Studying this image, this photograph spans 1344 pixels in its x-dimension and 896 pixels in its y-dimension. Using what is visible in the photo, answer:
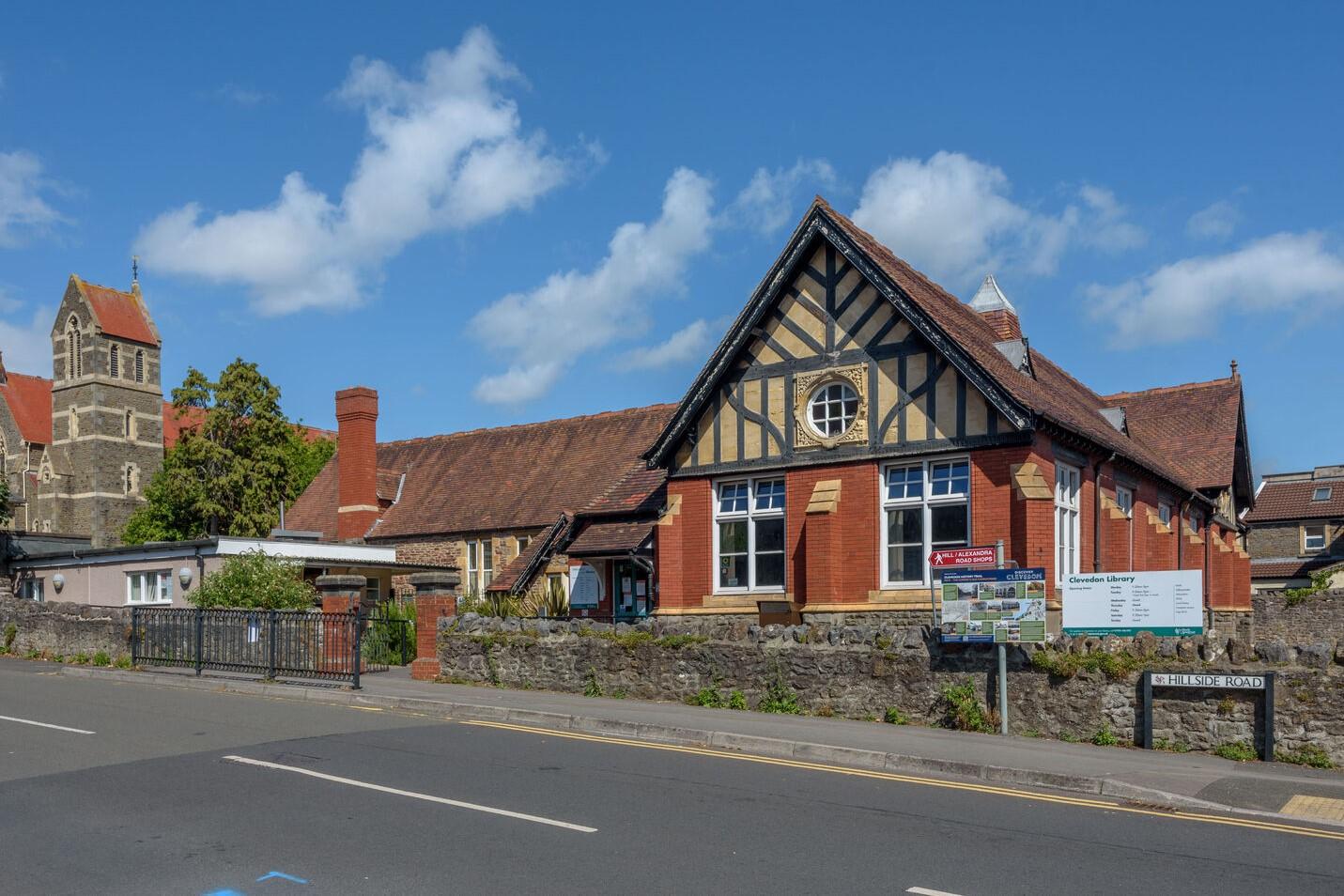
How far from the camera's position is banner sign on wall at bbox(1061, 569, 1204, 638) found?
14.1m

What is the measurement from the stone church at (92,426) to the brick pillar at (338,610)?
212 ft

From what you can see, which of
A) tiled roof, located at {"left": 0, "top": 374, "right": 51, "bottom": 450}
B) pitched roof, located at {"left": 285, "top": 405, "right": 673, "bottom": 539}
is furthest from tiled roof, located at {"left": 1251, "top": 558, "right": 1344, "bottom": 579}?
tiled roof, located at {"left": 0, "top": 374, "right": 51, "bottom": 450}

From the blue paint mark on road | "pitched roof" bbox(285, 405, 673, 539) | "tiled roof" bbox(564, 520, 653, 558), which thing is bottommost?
the blue paint mark on road

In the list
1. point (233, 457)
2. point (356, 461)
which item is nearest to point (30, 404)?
point (233, 457)

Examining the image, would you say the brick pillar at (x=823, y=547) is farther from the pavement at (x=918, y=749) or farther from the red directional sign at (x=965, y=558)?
the red directional sign at (x=965, y=558)

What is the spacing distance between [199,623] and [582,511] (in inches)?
403

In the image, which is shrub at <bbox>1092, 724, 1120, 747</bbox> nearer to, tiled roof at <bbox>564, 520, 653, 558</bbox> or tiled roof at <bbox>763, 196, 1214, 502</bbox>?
tiled roof at <bbox>763, 196, 1214, 502</bbox>

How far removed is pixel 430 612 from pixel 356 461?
2033 cm

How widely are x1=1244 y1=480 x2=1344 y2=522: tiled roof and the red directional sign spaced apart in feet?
173

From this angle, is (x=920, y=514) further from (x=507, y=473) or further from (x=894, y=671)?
(x=507, y=473)

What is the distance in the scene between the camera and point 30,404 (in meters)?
87.6

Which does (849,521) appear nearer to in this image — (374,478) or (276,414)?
(374,478)

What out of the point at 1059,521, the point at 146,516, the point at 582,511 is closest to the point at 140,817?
the point at 1059,521

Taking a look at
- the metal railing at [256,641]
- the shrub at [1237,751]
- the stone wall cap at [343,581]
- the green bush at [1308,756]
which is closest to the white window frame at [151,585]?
the metal railing at [256,641]
